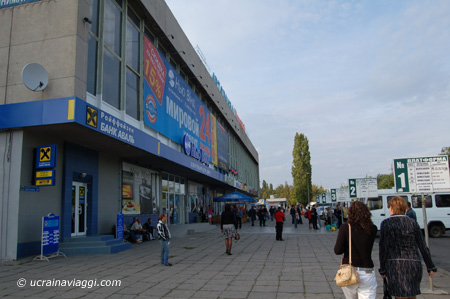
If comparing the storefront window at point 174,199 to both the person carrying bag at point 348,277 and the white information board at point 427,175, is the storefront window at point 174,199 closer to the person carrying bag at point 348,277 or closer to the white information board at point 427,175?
the white information board at point 427,175

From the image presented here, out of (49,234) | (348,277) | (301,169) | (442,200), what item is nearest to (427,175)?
(348,277)

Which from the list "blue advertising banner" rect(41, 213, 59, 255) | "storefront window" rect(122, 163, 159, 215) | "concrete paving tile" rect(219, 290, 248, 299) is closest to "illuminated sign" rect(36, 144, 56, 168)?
"blue advertising banner" rect(41, 213, 59, 255)

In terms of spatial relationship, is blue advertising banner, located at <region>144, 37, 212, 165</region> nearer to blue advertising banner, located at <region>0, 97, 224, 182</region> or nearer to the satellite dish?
blue advertising banner, located at <region>0, 97, 224, 182</region>

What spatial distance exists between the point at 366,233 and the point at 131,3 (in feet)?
54.3

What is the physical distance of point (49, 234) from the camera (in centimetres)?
1049

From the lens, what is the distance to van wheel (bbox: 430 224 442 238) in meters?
17.2

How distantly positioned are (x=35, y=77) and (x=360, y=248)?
10892 mm

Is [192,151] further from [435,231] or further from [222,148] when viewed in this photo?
[435,231]

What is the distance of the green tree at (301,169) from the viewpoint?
231ft

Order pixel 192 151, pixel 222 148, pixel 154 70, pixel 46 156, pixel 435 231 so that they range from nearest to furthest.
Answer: pixel 46 156
pixel 435 231
pixel 154 70
pixel 192 151
pixel 222 148

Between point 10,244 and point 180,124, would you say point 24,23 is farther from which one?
point 180,124

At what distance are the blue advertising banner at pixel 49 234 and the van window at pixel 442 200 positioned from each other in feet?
56.3

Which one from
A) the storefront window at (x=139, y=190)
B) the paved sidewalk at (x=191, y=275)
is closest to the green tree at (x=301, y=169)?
the storefront window at (x=139, y=190)

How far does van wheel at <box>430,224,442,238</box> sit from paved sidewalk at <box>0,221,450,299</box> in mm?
8660
